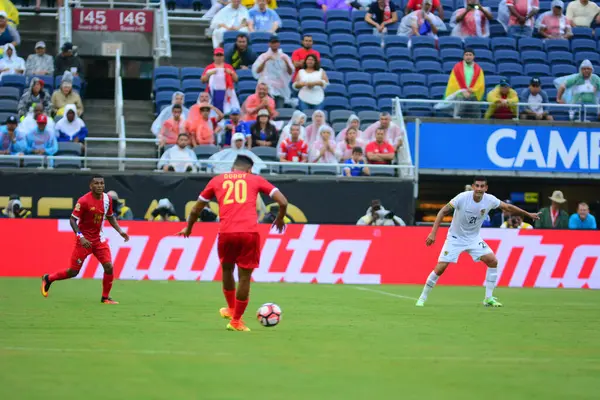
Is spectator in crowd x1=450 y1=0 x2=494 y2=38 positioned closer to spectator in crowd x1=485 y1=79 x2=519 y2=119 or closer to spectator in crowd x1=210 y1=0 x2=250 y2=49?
spectator in crowd x1=485 y1=79 x2=519 y2=119

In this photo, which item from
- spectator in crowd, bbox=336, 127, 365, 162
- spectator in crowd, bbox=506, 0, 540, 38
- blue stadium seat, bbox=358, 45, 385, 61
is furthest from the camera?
spectator in crowd, bbox=506, 0, 540, 38

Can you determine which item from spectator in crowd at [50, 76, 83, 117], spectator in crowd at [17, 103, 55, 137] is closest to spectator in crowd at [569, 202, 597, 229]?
spectator in crowd at [50, 76, 83, 117]

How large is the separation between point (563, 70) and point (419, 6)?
15.3 ft

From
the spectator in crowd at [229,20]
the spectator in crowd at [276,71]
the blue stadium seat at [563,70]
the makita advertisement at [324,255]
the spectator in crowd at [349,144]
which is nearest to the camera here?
the makita advertisement at [324,255]

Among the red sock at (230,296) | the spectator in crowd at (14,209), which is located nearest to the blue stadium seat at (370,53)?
Result: the spectator in crowd at (14,209)

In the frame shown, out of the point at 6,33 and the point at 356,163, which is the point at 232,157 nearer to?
the point at 356,163

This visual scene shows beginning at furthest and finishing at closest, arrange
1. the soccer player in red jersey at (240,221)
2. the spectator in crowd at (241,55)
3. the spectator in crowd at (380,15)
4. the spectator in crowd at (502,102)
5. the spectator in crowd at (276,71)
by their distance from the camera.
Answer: the spectator in crowd at (380,15), the spectator in crowd at (241,55), the spectator in crowd at (502,102), the spectator in crowd at (276,71), the soccer player in red jersey at (240,221)

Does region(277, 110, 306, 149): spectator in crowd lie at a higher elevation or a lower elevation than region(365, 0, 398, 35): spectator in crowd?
lower

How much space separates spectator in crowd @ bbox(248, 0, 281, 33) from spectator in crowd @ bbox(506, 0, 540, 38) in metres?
7.36

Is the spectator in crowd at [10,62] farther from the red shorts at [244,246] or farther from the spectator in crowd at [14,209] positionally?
the red shorts at [244,246]

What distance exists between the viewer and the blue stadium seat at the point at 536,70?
3083 cm

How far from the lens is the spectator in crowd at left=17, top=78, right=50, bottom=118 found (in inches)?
1022

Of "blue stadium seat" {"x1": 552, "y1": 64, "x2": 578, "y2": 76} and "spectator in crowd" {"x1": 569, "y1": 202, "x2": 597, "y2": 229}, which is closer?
"spectator in crowd" {"x1": 569, "y1": 202, "x2": 597, "y2": 229}

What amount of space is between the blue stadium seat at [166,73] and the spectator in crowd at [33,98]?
3506 mm
